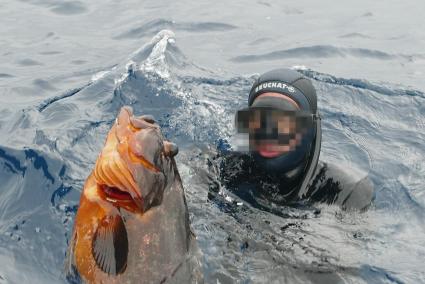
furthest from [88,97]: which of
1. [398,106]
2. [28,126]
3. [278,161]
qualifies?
[398,106]

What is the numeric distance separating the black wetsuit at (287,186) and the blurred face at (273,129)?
285 mm

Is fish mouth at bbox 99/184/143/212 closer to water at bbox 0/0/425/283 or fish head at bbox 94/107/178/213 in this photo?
fish head at bbox 94/107/178/213

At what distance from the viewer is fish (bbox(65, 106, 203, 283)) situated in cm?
275

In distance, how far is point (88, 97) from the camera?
24.4 ft

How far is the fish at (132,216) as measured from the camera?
2746 millimetres

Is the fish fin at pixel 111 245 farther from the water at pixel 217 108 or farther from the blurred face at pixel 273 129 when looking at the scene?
the blurred face at pixel 273 129

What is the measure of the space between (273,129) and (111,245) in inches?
85.9

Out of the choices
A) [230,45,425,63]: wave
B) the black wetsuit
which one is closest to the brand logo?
the black wetsuit

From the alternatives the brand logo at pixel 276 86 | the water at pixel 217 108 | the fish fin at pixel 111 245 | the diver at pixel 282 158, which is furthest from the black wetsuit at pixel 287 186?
the fish fin at pixel 111 245

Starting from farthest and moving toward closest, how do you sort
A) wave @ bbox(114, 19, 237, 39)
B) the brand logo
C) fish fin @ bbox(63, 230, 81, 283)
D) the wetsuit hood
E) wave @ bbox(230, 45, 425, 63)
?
wave @ bbox(114, 19, 237, 39), wave @ bbox(230, 45, 425, 63), the brand logo, the wetsuit hood, fish fin @ bbox(63, 230, 81, 283)

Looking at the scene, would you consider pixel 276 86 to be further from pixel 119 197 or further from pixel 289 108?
pixel 119 197

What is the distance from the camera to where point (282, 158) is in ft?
15.9

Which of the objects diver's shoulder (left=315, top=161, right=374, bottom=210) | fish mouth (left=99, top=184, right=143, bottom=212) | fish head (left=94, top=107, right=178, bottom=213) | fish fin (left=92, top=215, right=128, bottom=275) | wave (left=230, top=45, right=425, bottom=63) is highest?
fish head (left=94, top=107, right=178, bottom=213)

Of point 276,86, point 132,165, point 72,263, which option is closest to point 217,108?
point 276,86
